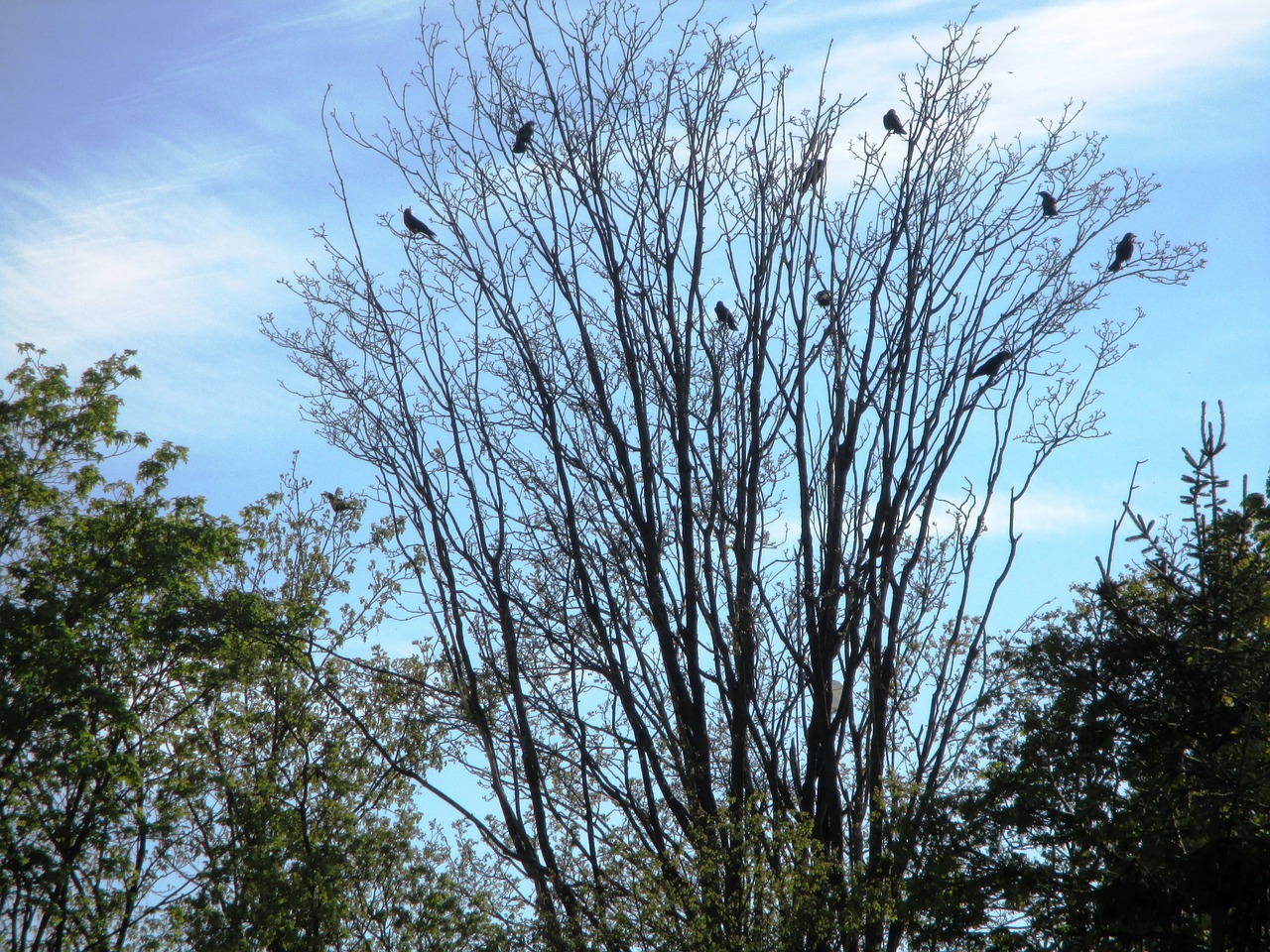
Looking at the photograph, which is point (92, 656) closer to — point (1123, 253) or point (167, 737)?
point (167, 737)

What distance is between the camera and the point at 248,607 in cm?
1353

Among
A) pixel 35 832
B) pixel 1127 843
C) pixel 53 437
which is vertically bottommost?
pixel 1127 843

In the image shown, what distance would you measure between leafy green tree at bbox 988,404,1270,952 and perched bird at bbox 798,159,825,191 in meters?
3.48

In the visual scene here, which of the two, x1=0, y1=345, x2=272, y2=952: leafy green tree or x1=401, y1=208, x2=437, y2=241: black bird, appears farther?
Result: x1=0, y1=345, x2=272, y2=952: leafy green tree

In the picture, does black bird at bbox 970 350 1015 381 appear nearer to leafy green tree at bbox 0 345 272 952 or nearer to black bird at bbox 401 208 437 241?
black bird at bbox 401 208 437 241

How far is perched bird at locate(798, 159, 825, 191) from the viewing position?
7789 millimetres

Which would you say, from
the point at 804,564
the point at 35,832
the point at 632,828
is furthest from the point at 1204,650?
the point at 35,832

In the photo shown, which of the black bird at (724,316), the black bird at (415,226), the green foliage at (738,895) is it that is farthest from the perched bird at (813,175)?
the green foliage at (738,895)

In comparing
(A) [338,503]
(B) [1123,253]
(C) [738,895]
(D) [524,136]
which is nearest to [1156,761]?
(C) [738,895]

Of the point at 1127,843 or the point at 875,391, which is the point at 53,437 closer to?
the point at 875,391

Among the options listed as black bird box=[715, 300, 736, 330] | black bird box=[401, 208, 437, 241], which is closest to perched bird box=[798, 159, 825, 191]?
black bird box=[715, 300, 736, 330]

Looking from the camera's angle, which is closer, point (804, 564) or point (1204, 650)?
point (1204, 650)

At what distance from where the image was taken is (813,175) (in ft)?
25.6

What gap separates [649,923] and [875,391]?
3.79 m
